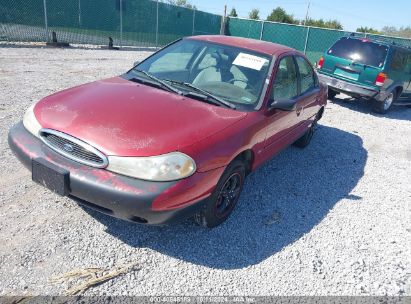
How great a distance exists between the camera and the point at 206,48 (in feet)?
13.3

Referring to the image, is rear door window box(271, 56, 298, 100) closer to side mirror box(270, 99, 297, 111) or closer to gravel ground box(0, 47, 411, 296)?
side mirror box(270, 99, 297, 111)

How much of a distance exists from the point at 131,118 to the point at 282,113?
184 centimetres

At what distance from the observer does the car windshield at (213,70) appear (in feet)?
11.6

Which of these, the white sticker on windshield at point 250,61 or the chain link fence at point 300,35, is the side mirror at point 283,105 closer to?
the white sticker on windshield at point 250,61

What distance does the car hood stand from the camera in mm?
2561

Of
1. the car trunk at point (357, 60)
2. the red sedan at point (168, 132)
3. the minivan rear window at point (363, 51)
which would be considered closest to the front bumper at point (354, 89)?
the car trunk at point (357, 60)

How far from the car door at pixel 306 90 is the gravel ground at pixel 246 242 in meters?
0.79

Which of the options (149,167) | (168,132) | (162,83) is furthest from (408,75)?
(149,167)

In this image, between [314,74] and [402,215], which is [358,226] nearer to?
[402,215]

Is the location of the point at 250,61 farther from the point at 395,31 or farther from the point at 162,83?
the point at 395,31

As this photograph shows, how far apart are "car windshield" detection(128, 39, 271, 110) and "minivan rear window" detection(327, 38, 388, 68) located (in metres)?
5.75

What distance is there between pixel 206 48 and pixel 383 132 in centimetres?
521

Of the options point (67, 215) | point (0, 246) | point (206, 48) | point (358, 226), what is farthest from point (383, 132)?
point (0, 246)

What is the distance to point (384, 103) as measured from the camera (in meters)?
8.90
